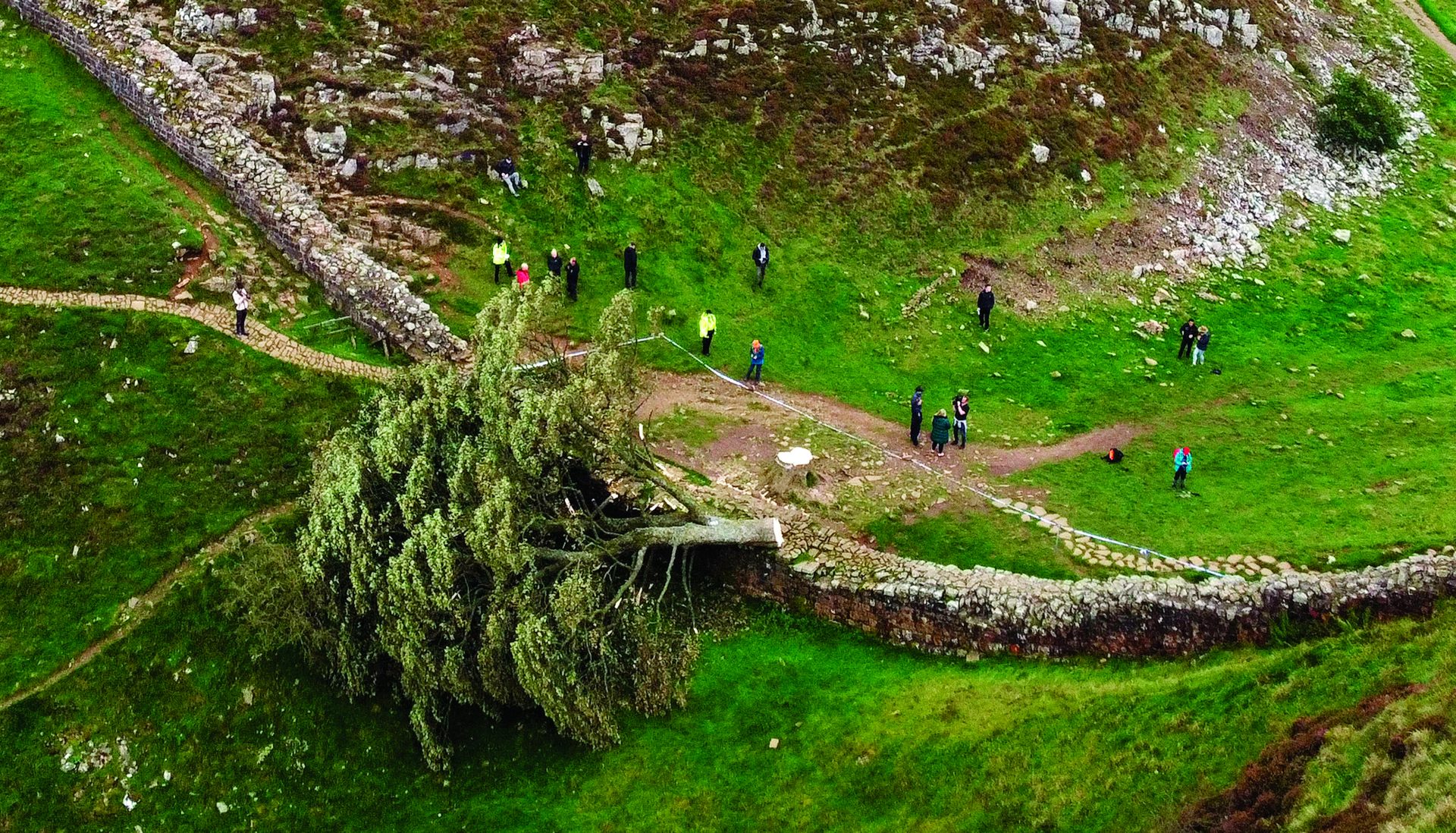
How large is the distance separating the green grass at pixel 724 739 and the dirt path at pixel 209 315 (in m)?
9.94

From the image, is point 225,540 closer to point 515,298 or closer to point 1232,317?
point 515,298

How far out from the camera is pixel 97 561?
38906mm

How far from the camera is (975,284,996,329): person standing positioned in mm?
51781

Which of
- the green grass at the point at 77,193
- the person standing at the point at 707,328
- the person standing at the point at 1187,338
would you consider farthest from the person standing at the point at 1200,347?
the green grass at the point at 77,193

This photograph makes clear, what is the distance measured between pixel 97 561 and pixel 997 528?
31367mm

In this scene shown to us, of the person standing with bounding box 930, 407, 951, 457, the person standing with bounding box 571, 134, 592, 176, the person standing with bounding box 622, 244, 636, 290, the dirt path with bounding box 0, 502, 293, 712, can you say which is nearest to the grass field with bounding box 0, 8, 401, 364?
the dirt path with bounding box 0, 502, 293, 712

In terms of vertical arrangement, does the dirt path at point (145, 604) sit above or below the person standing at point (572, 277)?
below

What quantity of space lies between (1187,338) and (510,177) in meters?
32.0

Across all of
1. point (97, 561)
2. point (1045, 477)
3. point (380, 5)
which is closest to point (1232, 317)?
point (1045, 477)

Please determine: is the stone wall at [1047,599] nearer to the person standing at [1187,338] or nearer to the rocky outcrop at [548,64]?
the person standing at [1187,338]

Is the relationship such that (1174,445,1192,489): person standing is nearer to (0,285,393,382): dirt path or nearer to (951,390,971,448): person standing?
(951,390,971,448): person standing

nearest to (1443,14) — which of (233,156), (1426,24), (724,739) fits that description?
(1426,24)

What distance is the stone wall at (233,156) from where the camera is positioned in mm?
45562

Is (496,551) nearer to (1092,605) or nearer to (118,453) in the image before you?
(1092,605)
